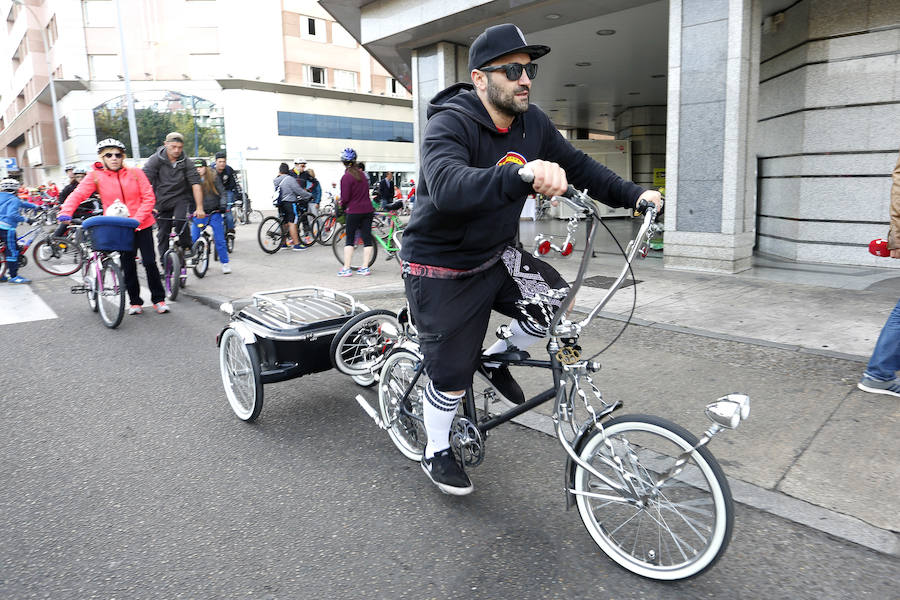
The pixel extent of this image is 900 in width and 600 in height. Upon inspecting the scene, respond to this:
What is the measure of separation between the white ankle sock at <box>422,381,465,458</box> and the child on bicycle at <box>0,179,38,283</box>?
9480 mm

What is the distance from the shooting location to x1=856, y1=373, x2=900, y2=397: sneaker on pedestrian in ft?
12.6

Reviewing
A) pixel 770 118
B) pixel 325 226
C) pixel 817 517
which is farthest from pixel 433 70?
pixel 817 517

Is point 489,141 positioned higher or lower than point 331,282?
higher

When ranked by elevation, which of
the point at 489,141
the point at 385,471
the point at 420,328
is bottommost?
the point at 385,471

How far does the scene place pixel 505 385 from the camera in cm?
297

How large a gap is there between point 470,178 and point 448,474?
1418 millimetres

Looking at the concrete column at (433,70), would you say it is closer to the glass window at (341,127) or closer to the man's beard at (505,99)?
the man's beard at (505,99)

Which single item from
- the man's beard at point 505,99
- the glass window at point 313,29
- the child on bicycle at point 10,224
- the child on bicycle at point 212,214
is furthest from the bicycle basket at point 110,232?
the glass window at point 313,29

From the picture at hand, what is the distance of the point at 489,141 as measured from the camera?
2500mm

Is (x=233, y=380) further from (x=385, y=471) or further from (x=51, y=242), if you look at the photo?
(x=51, y=242)

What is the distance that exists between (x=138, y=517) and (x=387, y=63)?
13.5m

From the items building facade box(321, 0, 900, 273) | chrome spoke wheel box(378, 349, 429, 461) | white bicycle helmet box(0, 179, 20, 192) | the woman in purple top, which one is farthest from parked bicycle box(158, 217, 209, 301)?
building facade box(321, 0, 900, 273)

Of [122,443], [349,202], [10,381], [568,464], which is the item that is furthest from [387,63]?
[568,464]

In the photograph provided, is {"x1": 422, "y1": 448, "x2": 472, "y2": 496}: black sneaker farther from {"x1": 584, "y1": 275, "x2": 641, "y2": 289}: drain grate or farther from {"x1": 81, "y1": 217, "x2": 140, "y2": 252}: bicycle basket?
{"x1": 584, "y1": 275, "x2": 641, "y2": 289}: drain grate
